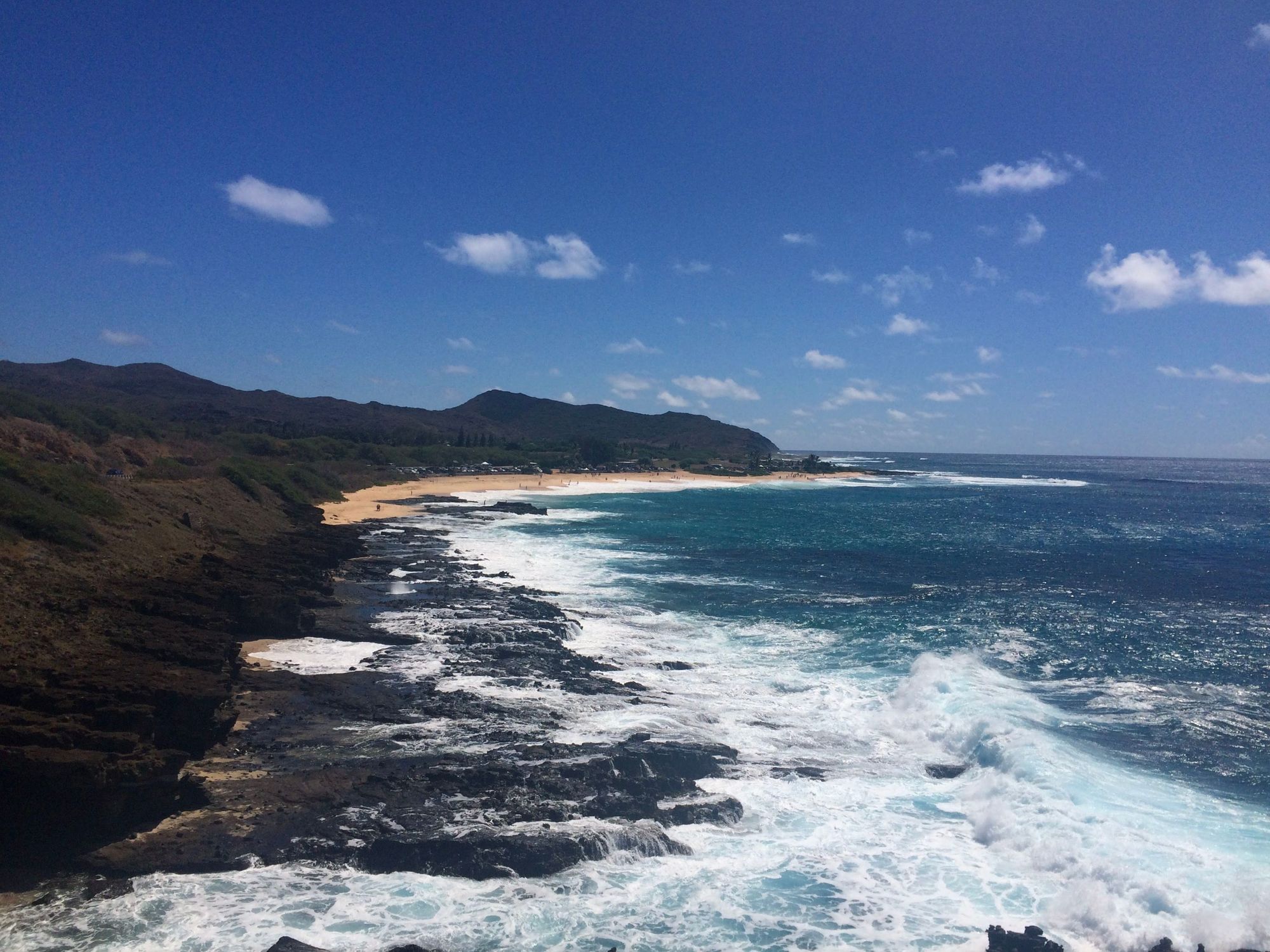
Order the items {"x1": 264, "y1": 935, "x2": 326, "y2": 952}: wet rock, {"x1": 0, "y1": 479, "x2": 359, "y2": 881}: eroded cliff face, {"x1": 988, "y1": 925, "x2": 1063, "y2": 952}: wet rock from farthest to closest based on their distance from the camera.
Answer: {"x1": 0, "y1": 479, "x2": 359, "y2": 881}: eroded cliff face < {"x1": 988, "y1": 925, "x2": 1063, "y2": 952}: wet rock < {"x1": 264, "y1": 935, "x2": 326, "y2": 952}: wet rock

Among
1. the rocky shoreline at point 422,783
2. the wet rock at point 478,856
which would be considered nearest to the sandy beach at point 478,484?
the rocky shoreline at point 422,783

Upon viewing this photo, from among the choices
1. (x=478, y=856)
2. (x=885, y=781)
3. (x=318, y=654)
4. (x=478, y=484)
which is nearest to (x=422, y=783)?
(x=478, y=856)

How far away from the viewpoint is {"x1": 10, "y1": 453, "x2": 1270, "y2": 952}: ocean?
30.6 ft

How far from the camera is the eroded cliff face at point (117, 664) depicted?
394 inches

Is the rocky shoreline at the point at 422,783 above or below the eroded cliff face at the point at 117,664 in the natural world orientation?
below

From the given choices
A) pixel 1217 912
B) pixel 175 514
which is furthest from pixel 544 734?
pixel 175 514

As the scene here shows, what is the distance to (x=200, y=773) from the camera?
12.1 meters

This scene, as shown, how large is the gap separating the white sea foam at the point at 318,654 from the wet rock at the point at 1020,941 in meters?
14.3

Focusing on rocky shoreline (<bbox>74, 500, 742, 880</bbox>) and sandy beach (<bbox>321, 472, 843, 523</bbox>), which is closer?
rocky shoreline (<bbox>74, 500, 742, 880</bbox>)

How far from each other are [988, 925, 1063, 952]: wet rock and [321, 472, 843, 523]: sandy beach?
43.7 m

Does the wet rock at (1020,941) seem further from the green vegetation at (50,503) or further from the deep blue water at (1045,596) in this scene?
the green vegetation at (50,503)

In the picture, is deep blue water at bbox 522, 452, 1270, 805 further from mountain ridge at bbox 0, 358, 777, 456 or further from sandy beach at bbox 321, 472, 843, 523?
mountain ridge at bbox 0, 358, 777, 456

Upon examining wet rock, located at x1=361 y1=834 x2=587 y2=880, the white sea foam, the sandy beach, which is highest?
the sandy beach

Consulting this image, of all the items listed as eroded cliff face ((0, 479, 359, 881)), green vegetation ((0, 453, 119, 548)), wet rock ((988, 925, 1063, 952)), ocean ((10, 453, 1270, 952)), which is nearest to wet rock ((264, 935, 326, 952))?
ocean ((10, 453, 1270, 952))
